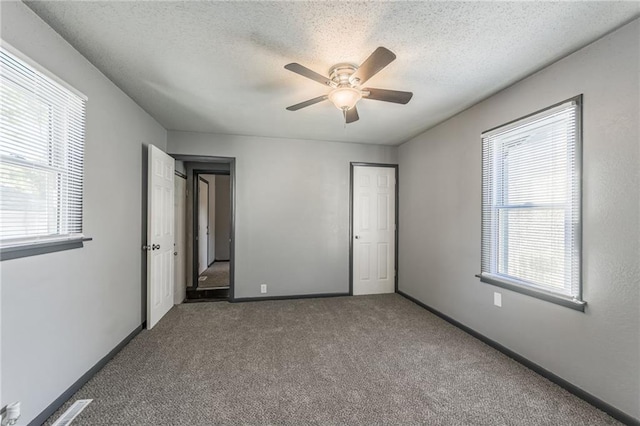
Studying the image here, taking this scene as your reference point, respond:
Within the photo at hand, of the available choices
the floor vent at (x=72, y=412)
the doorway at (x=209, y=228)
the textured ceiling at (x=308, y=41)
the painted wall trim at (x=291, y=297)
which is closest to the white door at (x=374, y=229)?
the painted wall trim at (x=291, y=297)

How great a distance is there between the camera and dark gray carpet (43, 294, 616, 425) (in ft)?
5.71

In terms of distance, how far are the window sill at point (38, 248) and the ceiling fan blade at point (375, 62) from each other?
7.21 feet

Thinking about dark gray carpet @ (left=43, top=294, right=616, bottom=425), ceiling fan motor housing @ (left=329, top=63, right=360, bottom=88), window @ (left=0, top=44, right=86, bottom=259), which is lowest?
dark gray carpet @ (left=43, top=294, right=616, bottom=425)

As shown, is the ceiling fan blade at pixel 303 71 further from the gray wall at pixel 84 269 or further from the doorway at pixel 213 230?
the doorway at pixel 213 230

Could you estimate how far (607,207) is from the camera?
1.77 metres

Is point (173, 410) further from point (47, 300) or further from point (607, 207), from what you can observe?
point (607, 207)

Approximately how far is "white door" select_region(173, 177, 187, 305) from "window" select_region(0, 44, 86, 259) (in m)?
1.97

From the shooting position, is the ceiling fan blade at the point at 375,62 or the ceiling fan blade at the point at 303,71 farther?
the ceiling fan blade at the point at 303,71

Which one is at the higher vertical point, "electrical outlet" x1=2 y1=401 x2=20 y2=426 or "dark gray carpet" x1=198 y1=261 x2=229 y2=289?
"electrical outlet" x1=2 y1=401 x2=20 y2=426

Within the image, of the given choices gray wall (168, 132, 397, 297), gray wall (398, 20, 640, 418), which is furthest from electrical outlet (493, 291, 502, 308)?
gray wall (168, 132, 397, 297)

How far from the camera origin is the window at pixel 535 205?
1.99 metres

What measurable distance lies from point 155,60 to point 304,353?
2715 mm

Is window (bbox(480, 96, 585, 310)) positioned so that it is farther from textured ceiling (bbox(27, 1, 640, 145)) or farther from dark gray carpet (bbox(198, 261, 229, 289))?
dark gray carpet (bbox(198, 261, 229, 289))

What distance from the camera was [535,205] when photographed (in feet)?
7.44
